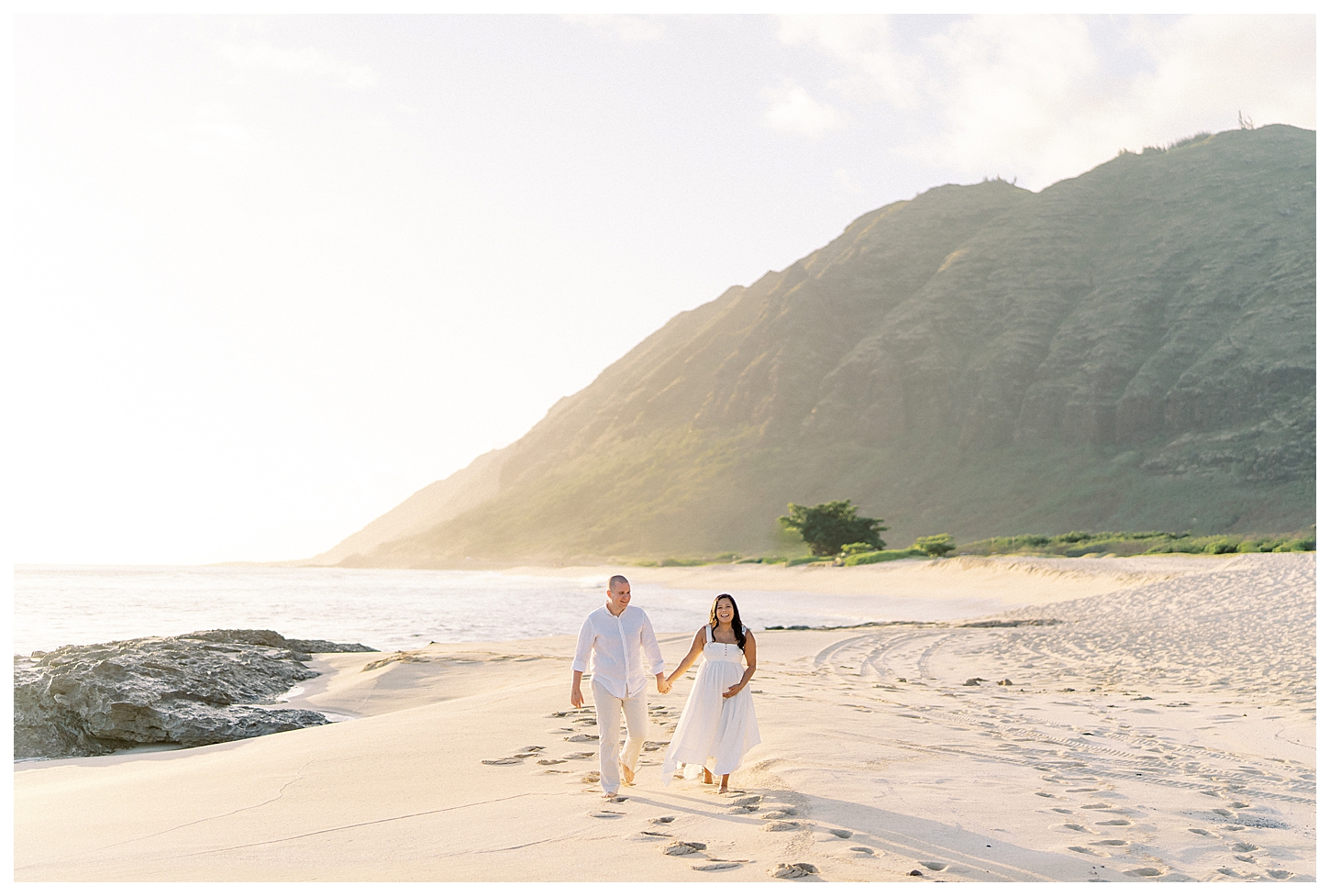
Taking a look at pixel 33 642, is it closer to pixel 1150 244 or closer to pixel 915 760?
pixel 915 760

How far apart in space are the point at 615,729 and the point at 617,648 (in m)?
0.56

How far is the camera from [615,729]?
633cm

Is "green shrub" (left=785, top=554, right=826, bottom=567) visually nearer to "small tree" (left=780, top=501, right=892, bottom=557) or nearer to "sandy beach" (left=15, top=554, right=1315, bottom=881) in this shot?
"small tree" (left=780, top=501, right=892, bottom=557)

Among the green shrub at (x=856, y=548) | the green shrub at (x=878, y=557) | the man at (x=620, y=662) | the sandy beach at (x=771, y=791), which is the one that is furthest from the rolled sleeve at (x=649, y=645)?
the green shrub at (x=856, y=548)

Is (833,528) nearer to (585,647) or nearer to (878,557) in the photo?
(878,557)

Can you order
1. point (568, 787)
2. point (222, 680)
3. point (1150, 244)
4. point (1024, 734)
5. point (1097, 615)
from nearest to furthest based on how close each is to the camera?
point (568, 787) < point (1024, 734) < point (222, 680) < point (1097, 615) < point (1150, 244)

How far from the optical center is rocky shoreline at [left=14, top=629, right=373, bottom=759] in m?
9.88

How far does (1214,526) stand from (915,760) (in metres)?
79.3

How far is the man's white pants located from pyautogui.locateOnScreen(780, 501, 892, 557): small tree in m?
50.0

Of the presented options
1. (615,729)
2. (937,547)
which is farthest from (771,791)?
(937,547)

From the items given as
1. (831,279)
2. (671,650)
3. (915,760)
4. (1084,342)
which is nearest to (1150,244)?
(1084,342)

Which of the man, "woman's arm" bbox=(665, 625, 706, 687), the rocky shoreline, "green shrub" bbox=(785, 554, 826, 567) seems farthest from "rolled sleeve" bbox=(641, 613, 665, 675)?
"green shrub" bbox=(785, 554, 826, 567)

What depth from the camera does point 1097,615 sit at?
21.8 metres

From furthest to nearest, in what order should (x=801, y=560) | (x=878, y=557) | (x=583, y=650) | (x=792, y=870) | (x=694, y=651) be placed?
(x=801, y=560)
(x=878, y=557)
(x=694, y=651)
(x=583, y=650)
(x=792, y=870)
